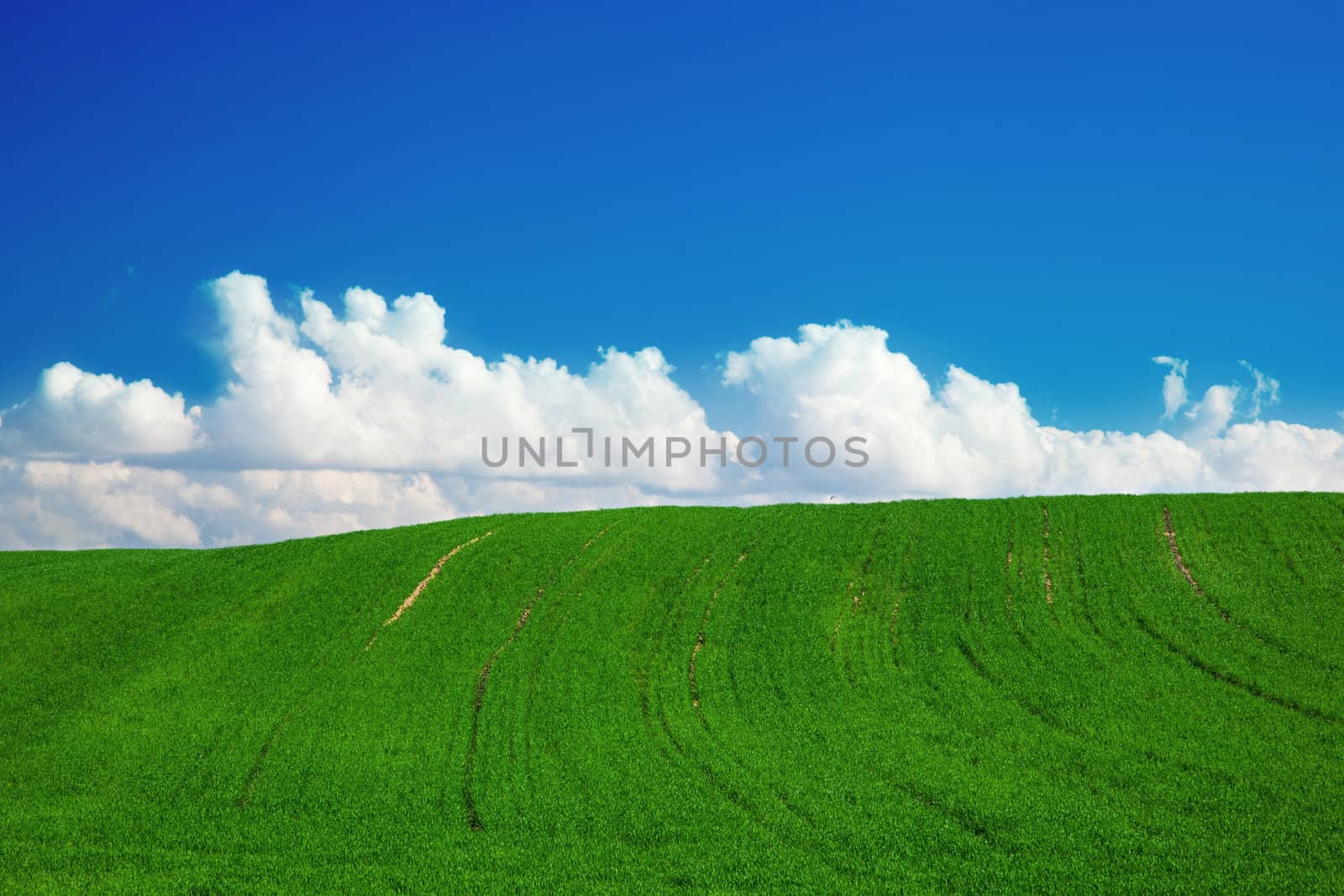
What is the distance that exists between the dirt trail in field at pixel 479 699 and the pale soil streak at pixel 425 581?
6213 millimetres

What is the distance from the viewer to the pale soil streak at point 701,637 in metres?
33.1

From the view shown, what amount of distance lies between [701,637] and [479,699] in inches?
415

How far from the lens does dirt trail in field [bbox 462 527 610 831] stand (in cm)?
2402

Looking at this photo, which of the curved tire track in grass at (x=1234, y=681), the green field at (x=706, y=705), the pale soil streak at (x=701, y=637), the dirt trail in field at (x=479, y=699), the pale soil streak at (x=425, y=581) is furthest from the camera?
the pale soil streak at (x=425, y=581)

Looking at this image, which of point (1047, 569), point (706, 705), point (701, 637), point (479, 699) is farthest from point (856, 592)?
point (479, 699)

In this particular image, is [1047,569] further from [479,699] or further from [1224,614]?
[479,699]

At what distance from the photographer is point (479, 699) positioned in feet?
108

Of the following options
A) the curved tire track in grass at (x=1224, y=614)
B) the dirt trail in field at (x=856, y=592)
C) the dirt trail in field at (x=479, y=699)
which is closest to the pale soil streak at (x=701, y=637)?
the dirt trail in field at (x=856, y=592)

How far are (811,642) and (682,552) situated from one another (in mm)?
12015

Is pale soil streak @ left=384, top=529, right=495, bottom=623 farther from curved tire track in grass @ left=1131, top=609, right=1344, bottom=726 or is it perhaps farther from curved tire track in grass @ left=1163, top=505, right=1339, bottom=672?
curved tire track in grass @ left=1163, top=505, right=1339, bottom=672

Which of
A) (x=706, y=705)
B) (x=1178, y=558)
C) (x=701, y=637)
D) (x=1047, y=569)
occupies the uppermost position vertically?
(x=1178, y=558)

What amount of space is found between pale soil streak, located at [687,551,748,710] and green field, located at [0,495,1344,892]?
0.20 m

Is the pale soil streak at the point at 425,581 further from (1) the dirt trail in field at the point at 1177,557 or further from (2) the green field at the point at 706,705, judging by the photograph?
(1) the dirt trail in field at the point at 1177,557

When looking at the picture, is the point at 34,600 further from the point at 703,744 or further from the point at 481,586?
the point at 703,744
